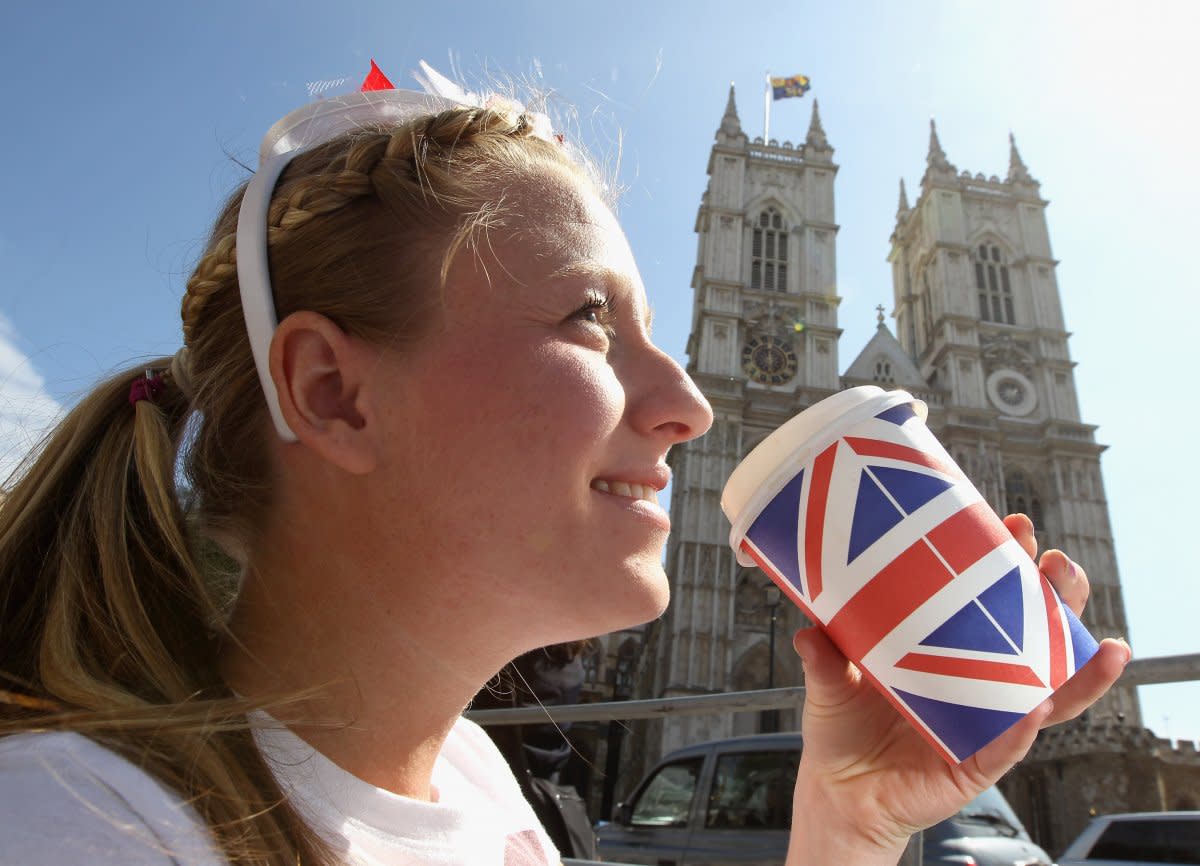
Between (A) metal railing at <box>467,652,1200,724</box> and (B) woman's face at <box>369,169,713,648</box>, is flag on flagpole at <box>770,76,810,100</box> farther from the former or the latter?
(B) woman's face at <box>369,169,713,648</box>

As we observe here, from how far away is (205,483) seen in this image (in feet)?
3.39

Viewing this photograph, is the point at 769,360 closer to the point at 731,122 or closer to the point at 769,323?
the point at 769,323

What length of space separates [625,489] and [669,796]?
4.83 metres

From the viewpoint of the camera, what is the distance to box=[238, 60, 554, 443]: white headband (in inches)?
36.3

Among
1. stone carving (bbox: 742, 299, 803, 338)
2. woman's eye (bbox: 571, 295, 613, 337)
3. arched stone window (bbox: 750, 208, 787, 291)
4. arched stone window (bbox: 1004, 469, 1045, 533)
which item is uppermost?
arched stone window (bbox: 750, 208, 787, 291)

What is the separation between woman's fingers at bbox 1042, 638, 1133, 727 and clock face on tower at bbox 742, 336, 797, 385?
27954 mm

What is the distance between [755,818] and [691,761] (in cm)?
69

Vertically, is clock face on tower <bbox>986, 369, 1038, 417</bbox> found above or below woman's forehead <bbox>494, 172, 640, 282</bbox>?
above

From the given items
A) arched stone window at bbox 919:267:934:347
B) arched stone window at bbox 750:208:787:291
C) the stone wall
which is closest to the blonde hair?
the stone wall

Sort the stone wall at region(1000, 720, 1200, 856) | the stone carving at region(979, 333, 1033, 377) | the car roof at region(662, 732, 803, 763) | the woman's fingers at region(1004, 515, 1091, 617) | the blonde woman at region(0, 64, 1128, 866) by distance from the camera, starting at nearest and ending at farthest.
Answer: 1. the blonde woman at region(0, 64, 1128, 866)
2. the woman's fingers at region(1004, 515, 1091, 617)
3. the car roof at region(662, 732, 803, 763)
4. the stone wall at region(1000, 720, 1200, 856)
5. the stone carving at region(979, 333, 1033, 377)

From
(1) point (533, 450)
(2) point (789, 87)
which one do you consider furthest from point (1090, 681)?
(2) point (789, 87)

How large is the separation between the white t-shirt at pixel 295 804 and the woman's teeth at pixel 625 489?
1.22ft

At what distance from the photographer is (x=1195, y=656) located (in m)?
1.48

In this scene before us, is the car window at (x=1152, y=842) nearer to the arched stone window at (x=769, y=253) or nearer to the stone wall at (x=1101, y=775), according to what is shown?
the stone wall at (x=1101, y=775)
